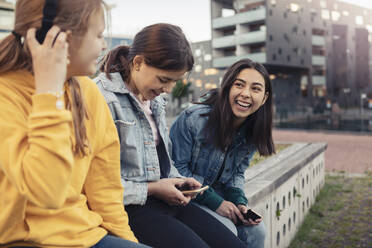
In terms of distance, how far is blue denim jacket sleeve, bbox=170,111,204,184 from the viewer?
2.73 meters

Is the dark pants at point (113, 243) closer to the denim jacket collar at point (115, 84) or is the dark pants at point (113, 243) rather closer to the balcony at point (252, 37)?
the denim jacket collar at point (115, 84)

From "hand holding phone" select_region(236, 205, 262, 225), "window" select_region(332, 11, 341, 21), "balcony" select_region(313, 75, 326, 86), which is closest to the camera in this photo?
"hand holding phone" select_region(236, 205, 262, 225)

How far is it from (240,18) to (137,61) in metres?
42.3

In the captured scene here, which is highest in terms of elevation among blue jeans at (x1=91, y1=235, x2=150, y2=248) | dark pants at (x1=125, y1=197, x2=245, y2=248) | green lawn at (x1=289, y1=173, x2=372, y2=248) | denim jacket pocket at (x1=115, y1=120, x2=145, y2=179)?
denim jacket pocket at (x1=115, y1=120, x2=145, y2=179)

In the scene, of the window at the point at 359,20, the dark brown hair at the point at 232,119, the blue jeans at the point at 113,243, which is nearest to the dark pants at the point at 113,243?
the blue jeans at the point at 113,243

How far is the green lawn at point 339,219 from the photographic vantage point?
4289 mm

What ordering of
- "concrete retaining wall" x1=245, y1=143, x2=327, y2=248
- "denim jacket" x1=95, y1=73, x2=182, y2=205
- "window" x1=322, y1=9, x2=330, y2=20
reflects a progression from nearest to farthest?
"denim jacket" x1=95, y1=73, x2=182, y2=205 → "concrete retaining wall" x1=245, y1=143, x2=327, y2=248 → "window" x1=322, y1=9, x2=330, y2=20

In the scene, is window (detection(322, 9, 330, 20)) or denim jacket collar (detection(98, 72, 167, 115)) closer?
denim jacket collar (detection(98, 72, 167, 115))

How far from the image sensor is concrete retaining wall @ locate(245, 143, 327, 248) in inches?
137

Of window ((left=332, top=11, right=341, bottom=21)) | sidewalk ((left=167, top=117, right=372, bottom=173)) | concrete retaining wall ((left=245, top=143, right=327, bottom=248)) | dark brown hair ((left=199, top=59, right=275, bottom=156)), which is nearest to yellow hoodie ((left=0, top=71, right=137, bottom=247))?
dark brown hair ((left=199, top=59, right=275, bottom=156))

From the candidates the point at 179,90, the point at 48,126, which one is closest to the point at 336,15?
the point at 179,90

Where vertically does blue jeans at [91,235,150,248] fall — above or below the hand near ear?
below

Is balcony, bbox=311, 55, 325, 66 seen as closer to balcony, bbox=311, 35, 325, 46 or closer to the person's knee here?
balcony, bbox=311, 35, 325, 46

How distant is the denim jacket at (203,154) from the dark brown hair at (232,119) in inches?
2.1
